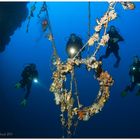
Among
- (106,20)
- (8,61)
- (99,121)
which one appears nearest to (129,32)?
(99,121)

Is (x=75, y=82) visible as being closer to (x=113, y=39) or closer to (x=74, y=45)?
(x=74, y=45)

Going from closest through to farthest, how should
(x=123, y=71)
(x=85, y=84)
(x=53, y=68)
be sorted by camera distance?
(x=53, y=68)
(x=123, y=71)
(x=85, y=84)

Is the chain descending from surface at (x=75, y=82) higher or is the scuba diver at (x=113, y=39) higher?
the scuba diver at (x=113, y=39)

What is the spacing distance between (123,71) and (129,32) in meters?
2.95

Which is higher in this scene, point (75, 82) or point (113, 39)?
point (113, 39)

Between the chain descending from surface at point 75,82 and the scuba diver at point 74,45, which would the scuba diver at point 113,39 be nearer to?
the scuba diver at point 74,45

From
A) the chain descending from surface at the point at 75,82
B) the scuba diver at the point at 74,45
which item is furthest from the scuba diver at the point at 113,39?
the chain descending from surface at the point at 75,82

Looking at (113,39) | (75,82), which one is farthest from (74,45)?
(75,82)

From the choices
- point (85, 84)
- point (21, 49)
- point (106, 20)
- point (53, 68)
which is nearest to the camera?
point (106, 20)

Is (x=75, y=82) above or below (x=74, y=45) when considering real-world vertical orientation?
below

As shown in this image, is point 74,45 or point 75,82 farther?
point 74,45

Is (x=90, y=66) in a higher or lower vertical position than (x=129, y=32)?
lower

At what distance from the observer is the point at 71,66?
252 cm

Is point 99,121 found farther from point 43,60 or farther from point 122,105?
point 43,60
